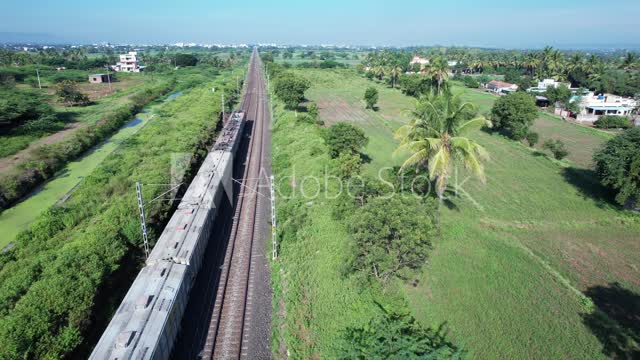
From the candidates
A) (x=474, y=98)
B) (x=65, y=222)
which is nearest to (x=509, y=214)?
(x=65, y=222)

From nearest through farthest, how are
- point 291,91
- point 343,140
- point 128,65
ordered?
point 343,140 < point 291,91 < point 128,65

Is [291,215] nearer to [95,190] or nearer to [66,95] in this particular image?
[95,190]

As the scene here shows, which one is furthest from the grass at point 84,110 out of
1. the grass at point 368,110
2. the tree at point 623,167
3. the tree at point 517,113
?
the tree at point 517,113

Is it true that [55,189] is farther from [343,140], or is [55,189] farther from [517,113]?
[517,113]

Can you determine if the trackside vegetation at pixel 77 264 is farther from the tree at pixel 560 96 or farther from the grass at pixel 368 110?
the tree at pixel 560 96

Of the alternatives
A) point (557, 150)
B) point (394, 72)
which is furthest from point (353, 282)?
point (394, 72)

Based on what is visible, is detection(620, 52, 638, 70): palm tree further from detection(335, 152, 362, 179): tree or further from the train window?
the train window

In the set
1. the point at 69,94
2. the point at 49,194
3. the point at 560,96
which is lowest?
the point at 49,194
